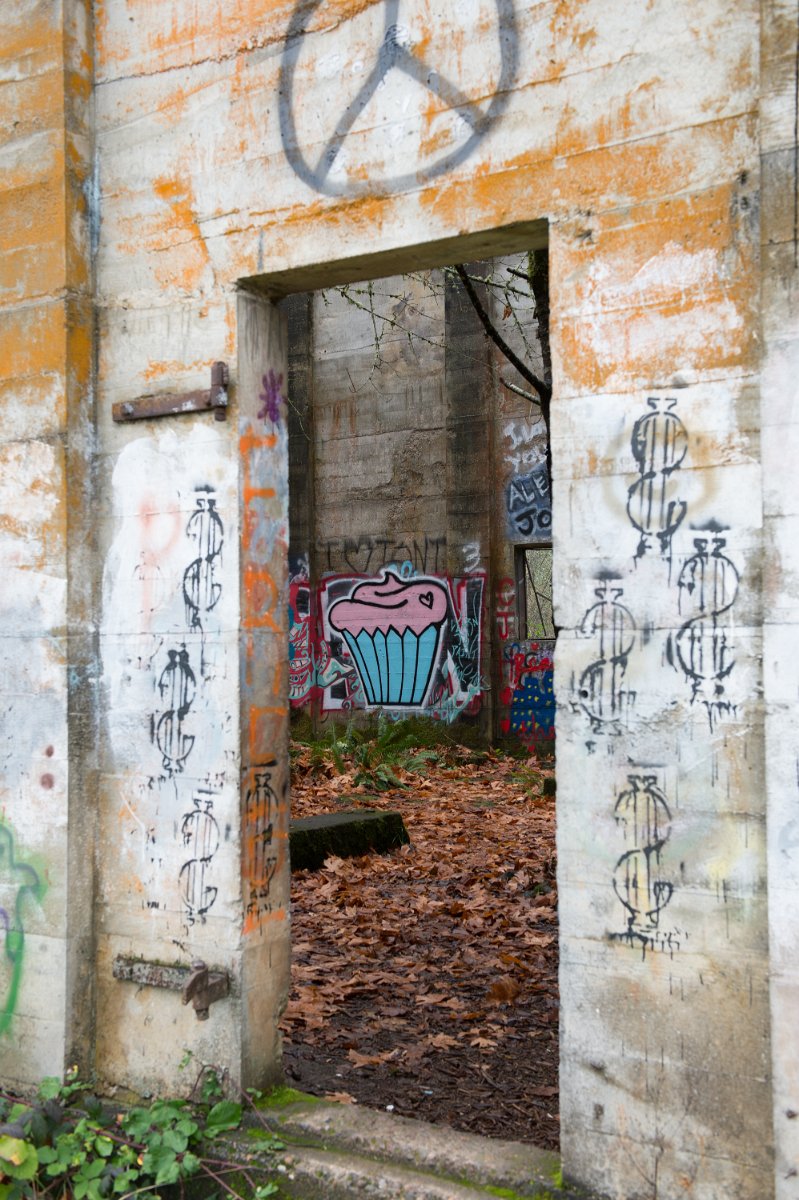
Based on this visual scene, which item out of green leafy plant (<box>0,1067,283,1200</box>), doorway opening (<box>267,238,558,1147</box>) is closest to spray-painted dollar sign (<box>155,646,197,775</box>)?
green leafy plant (<box>0,1067,283,1200</box>)

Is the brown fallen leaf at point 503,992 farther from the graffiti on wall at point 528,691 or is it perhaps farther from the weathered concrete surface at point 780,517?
the graffiti on wall at point 528,691

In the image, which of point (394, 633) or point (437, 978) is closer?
point (437, 978)

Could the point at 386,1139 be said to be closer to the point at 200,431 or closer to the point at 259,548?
the point at 259,548

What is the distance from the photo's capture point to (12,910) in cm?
427

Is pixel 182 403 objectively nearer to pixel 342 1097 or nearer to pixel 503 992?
pixel 342 1097

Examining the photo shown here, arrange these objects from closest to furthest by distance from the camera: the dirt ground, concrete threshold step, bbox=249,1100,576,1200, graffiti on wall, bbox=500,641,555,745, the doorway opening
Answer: concrete threshold step, bbox=249,1100,576,1200 < the dirt ground < the doorway opening < graffiti on wall, bbox=500,641,555,745

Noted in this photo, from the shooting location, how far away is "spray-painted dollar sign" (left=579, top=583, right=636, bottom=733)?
323cm

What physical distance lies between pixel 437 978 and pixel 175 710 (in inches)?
104

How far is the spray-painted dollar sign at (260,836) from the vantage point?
388 centimetres

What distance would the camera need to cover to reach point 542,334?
7.05 m

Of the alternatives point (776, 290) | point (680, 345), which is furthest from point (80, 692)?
point (776, 290)

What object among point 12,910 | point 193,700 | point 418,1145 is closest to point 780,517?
point 193,700

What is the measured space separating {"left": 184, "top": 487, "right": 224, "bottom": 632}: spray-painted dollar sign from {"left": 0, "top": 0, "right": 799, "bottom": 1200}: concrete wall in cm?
5

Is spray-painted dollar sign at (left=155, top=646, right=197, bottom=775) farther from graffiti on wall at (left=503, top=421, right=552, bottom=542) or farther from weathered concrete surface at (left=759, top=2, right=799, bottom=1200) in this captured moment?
graffiti on wall at (left=503, top=421, right=552, bottom=542)
